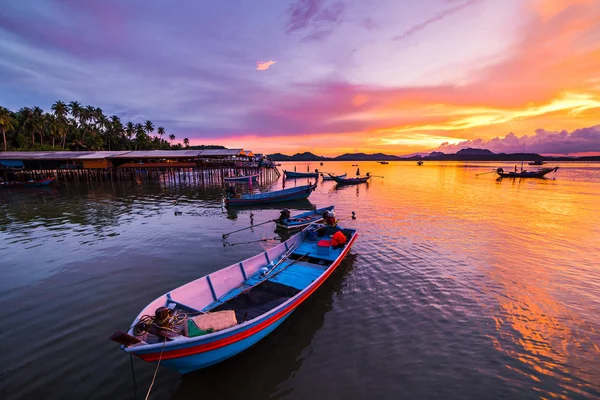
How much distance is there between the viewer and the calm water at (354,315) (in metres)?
6.66

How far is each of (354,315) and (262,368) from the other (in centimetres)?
403

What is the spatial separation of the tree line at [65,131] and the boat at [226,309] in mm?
80567

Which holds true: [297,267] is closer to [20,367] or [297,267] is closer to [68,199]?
[20,367]

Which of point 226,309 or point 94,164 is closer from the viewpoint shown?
point 226,309

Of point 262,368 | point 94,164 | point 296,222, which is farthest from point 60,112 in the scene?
point 262,368

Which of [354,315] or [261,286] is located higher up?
[261,286]

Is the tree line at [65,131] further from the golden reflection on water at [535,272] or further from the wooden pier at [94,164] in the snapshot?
the golden reflection on water at [535,272]

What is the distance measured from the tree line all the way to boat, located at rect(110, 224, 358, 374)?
8057cm

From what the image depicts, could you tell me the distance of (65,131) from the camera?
2689 inches

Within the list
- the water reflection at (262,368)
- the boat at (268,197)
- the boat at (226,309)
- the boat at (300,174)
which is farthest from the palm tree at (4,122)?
the water reflection at (262,368)

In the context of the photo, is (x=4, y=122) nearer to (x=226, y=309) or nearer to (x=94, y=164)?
(x=94, y=164)

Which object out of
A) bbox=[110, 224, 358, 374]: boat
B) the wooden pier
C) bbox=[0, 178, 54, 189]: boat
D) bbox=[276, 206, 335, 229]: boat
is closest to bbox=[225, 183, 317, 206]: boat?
bbox=[276, 206, 335, 229]: boat

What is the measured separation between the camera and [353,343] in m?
8.16

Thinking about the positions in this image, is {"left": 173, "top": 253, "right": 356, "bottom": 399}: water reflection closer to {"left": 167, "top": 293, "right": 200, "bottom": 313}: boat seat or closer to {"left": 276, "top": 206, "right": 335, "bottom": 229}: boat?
{"left": 167, "top": 293, "right": 200, "bottom": 313}: boat seat
